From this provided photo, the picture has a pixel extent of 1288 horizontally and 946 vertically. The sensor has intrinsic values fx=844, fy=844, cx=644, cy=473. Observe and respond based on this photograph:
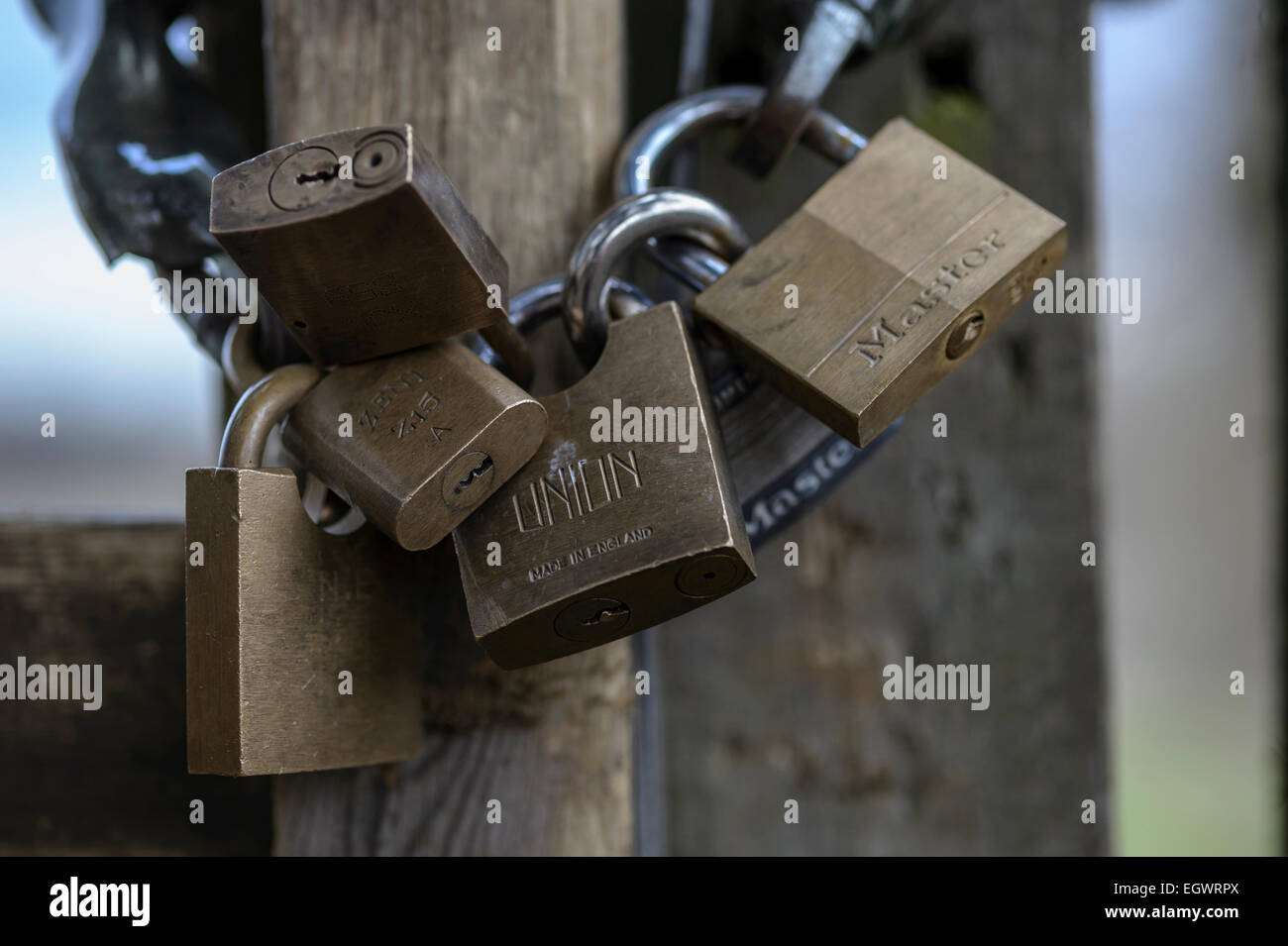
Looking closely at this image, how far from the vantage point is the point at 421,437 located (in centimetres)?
44

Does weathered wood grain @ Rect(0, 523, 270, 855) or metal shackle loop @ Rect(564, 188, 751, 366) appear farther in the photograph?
Result: weathered wood grain @ Rect(0, 523, 270, 855)

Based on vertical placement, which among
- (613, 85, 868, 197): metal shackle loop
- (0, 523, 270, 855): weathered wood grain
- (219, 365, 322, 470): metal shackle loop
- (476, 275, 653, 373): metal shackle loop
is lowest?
(0, 523, 270, 855): weathered wood grain

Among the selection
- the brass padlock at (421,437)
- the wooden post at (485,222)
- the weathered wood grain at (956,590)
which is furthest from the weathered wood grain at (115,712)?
the weathered wood grain at (956,590)

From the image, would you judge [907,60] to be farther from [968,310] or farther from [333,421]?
[333,421]

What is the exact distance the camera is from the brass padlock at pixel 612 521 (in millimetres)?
420

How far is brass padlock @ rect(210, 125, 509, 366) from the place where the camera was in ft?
1.30

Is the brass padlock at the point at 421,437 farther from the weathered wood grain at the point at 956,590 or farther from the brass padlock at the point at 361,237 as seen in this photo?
the weathered wood grain at the point at 956,590

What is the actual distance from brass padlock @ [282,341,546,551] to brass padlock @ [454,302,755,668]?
2cm

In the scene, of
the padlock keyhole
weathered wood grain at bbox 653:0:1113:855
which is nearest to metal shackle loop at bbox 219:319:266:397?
the padlock keyhole

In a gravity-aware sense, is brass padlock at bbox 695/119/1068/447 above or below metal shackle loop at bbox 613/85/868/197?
below

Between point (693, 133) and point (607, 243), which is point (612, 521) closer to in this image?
point (607, 243)

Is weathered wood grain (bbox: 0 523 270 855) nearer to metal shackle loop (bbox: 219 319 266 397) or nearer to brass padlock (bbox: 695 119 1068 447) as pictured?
metal shackle loop (bbox: 219 319 266 397)

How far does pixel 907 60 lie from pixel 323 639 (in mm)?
762

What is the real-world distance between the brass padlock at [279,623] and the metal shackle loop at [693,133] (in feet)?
0.80
